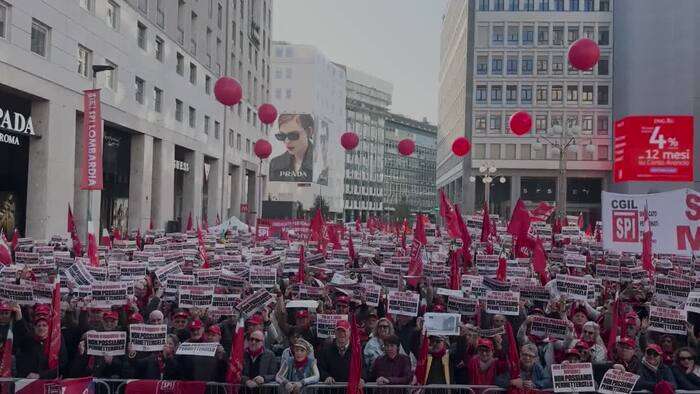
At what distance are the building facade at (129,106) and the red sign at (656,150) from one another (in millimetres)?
27761

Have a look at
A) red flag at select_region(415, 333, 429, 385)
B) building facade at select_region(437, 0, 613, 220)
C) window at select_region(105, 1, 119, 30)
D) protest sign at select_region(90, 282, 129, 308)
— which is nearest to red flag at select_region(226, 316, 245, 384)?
red flag at select_region(415, 333, 429, 385)

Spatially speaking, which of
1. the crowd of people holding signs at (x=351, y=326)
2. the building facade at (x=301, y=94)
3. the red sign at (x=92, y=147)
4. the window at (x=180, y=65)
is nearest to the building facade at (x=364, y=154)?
the building facade at (x=301, y=94)

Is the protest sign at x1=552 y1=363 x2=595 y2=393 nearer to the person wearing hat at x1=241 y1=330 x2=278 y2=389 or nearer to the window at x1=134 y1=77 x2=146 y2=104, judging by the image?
the person wearing hat at x1=241 y1=330 x2=278 y2=389

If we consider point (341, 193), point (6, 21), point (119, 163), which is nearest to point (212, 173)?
point (119, 163)

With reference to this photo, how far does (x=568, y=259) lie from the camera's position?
49.0ft

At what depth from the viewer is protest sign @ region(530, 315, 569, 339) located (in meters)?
9.03

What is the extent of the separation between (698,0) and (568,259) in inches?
2025

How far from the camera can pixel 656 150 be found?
159ft

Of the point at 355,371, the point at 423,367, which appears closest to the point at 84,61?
the point at 423,367

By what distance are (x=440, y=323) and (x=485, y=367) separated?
30.1 inches

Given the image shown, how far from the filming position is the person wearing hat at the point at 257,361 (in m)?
8.04

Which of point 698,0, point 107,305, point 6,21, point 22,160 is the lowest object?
point 107,305

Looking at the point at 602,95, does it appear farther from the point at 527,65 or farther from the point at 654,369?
the point at 654,369

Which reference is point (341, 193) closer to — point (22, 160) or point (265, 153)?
point (265, 153)
